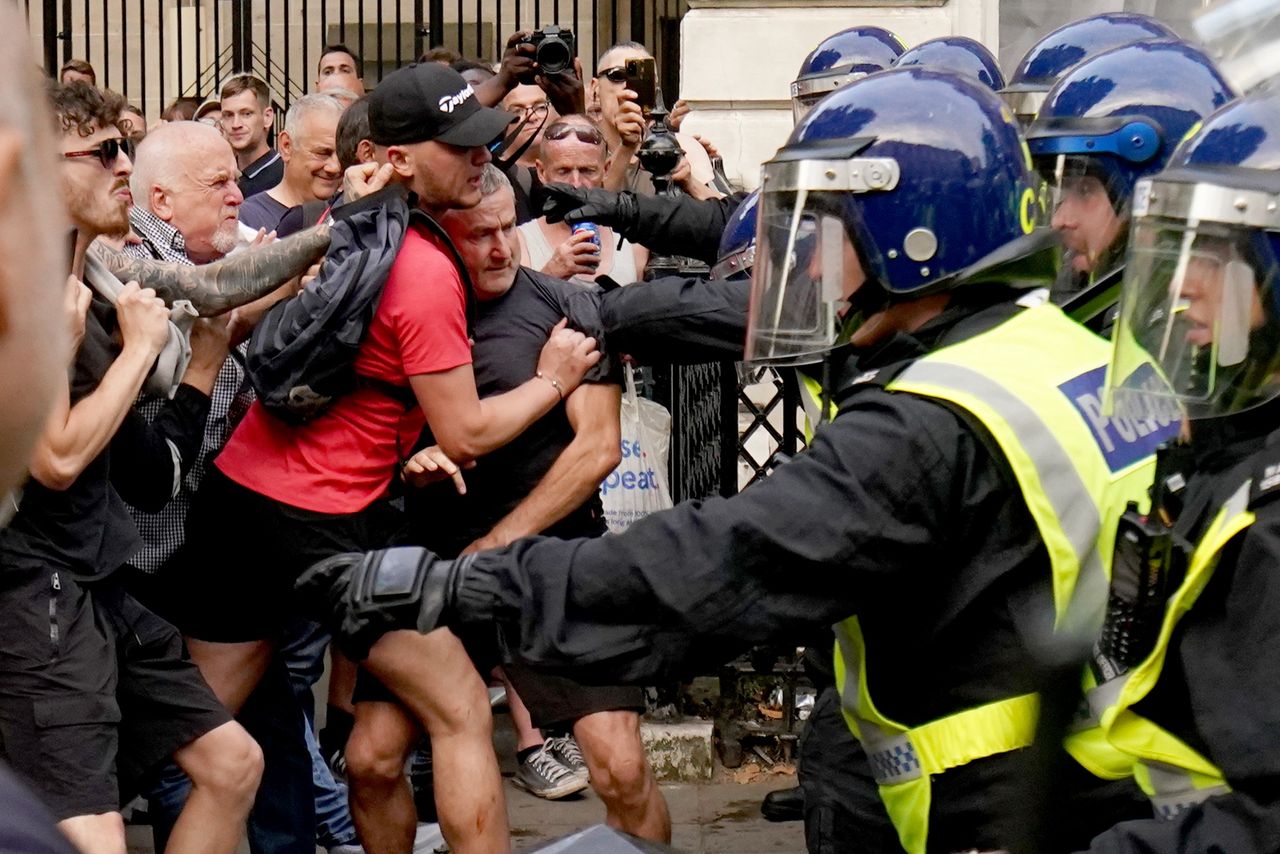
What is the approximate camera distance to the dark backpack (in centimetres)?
425

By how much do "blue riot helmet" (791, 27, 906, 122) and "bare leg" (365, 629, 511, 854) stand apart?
8.96 ft

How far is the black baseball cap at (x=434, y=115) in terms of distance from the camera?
449 centimetres

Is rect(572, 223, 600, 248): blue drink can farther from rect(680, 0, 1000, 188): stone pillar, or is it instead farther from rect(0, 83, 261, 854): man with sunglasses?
rect(680, 0, 1000, 188): stone pillar

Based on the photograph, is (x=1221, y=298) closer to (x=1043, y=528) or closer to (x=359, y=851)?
(x=1043, y=528)

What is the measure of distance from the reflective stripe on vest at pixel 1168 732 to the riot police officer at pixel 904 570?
12 cm

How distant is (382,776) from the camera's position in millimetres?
4469

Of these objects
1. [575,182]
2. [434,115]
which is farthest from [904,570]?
[575,182]

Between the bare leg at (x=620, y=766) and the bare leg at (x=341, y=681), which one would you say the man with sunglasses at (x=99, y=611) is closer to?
the bare leg at (x=620, y=766)

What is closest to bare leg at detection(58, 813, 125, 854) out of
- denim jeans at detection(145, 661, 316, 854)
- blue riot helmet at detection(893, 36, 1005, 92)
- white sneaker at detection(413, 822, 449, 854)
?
denim jeans at detection(145, 661, 316, 854)

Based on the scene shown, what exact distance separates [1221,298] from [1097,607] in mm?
415

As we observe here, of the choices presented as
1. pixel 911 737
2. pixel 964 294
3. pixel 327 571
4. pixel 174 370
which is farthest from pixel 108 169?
pixel 911 737

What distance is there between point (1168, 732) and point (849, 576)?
436mm

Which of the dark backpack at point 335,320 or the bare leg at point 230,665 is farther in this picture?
the bare leg at point 230,665

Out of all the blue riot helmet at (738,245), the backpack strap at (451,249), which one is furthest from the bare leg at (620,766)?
the blue riot helmet at (738,245)
